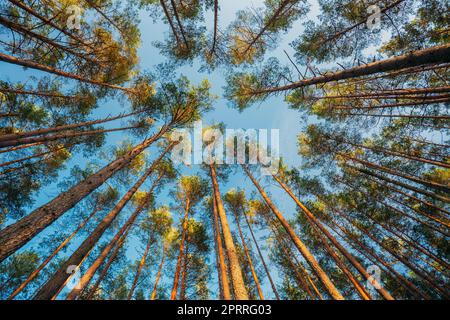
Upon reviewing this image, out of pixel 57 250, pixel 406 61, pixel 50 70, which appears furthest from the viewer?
pixel 57 250

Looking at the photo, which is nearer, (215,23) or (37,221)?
(37,221)

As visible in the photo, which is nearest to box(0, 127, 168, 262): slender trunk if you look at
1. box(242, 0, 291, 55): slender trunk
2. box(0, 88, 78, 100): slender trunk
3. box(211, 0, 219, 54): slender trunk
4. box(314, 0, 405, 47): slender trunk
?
box(0, 88, 78, 100): slender trunk

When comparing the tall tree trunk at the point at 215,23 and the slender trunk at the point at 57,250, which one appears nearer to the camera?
the tall tree trunk at the point at 215,23

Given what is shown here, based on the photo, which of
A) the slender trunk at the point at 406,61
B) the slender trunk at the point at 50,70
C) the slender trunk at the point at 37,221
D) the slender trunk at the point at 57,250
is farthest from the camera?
the slender trunk at the point at 57,250

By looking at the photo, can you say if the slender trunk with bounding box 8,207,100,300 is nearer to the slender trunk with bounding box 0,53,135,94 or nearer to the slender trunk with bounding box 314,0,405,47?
the slender trunk with bounding box 0,53,135,94

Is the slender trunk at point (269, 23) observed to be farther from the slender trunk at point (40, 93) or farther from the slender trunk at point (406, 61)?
the slender trunk at point (40, 93)

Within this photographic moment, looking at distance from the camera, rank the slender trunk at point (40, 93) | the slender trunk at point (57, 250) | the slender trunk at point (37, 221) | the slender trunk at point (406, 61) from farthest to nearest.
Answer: the slender trunk at point (57, 250), the slender trunk at point (40, 93), the slender trunk at point (406, 61), the slender trunk at point (37, 221)

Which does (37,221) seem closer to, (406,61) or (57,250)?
(406,61)

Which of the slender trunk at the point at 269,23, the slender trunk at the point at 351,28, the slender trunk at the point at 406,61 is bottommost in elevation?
the slender trunk at the point at 406,61

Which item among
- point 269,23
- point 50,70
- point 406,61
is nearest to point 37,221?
point 50,70

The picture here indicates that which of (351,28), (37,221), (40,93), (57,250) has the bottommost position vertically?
(57,250)

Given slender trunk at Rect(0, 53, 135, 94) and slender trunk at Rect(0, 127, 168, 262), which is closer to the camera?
slender trunk at Rect(0, 127, 168, 262)

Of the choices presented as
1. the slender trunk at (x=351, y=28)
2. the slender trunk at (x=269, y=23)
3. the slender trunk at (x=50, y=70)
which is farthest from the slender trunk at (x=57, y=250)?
the slender trunk at (x=351, y=28)
